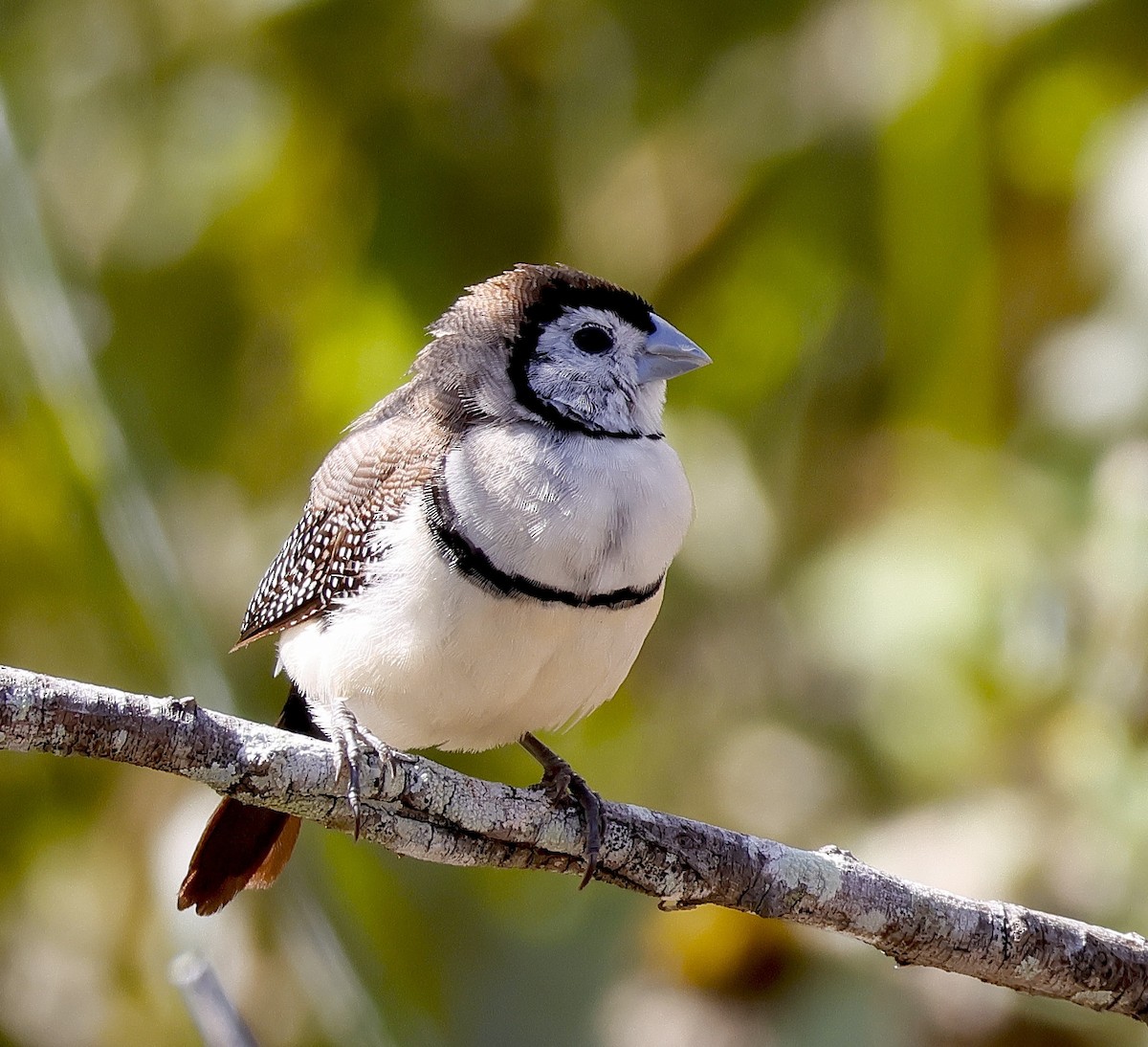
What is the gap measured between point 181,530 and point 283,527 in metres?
0.26

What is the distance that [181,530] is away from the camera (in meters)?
4.10

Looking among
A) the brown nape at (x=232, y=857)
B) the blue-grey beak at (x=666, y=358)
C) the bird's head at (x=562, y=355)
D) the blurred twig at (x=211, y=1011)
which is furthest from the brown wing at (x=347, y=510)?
the blurred twig at (x=211, y=1011)

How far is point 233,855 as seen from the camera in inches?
124

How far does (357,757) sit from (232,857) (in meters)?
0.96

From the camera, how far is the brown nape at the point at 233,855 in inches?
124

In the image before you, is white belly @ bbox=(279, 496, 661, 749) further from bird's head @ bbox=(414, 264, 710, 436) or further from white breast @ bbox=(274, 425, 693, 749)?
bird's head @ bbox=(414, 264, 710, 436)

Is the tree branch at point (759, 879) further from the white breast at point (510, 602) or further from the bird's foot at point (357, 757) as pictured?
the white breast at point (510, 602)

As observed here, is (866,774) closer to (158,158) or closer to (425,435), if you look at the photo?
(425,435)

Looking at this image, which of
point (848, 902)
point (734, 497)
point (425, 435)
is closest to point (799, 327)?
point (734, 497)

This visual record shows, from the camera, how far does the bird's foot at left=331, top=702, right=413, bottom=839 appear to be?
2.28 m

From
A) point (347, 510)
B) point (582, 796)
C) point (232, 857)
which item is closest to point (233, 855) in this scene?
point (232, 857)

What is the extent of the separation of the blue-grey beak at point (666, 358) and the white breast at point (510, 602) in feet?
0.77

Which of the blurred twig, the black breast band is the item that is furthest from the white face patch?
the blurred twig

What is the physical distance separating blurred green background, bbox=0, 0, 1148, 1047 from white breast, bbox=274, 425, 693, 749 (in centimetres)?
72
